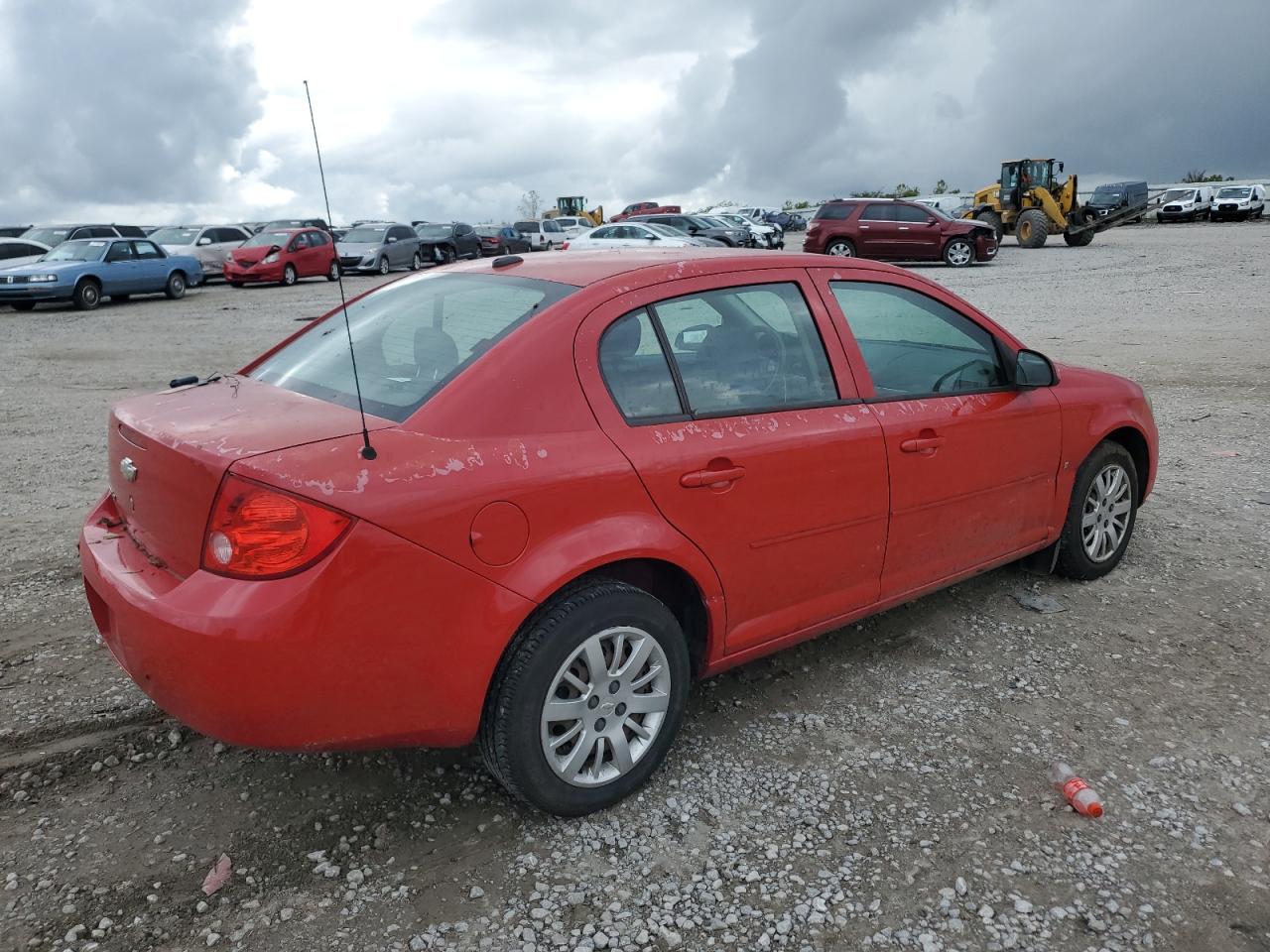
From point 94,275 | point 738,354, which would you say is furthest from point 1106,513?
point 94,275

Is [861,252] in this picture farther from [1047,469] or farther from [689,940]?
[689,940]

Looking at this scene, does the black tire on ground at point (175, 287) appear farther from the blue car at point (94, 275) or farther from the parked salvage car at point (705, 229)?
the parked salvage car at point (705, 229)

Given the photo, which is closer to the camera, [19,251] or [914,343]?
[914,343]

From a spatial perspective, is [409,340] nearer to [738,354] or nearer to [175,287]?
[738,354]

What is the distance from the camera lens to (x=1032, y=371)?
397cm

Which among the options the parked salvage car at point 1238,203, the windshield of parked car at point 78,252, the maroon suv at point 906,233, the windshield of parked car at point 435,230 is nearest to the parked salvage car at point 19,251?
A: the windshield of parked car at point 78,252

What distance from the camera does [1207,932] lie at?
7.89 feet

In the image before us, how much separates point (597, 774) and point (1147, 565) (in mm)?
3274

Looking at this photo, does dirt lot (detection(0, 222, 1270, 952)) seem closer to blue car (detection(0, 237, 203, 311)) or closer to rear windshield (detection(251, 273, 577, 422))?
rear windshield (detection(251, 273, 577, 422))

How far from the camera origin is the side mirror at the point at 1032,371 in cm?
395

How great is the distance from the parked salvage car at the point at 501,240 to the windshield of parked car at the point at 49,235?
1268cm

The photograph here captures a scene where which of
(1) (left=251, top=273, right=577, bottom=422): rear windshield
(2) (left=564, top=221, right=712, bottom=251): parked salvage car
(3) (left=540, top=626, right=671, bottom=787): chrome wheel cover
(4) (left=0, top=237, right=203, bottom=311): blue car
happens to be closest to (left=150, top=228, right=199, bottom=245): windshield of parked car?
(4) (left=0, top=237, right=203, bottom=311): blue car

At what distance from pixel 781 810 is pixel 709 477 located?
39.7 inches

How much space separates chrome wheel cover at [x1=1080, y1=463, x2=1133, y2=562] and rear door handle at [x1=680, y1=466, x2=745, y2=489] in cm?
220
